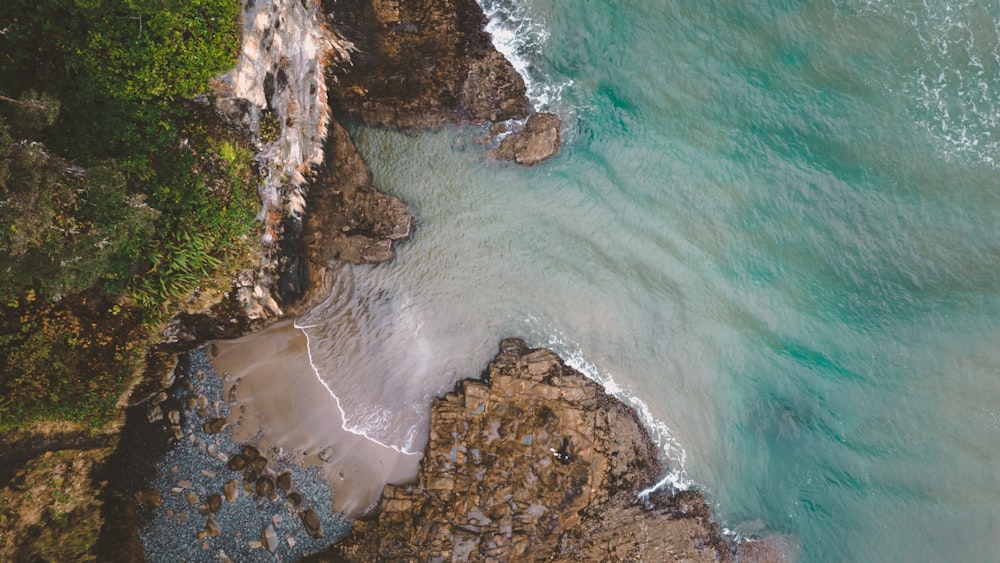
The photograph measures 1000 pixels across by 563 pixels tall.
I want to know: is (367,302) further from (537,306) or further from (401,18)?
(401,18)

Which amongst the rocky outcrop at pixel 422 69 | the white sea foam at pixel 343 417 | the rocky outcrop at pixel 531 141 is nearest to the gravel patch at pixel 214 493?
the white sea foam at pixel 343 417

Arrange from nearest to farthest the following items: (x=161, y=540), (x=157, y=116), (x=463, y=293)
Answer: (x=157, y=116)
(x=161, y=540)
(x=463, y=293)

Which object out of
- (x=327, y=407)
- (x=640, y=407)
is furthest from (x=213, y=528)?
(x=640, y=407)

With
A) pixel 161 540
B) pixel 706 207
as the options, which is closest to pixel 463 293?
pixel 706 207

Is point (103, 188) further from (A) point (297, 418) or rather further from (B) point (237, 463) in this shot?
(B) point (237, 463)

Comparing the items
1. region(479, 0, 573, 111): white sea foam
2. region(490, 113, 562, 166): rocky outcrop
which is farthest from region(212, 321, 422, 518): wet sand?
region(479, 0, 573, 111): white sea foam

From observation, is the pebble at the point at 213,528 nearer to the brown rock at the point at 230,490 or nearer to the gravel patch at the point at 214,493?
the gravel patch at the point at 214,493

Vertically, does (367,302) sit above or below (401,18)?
below
